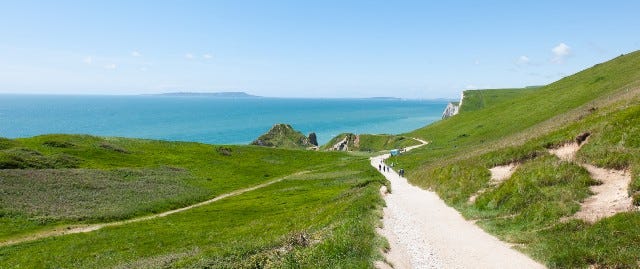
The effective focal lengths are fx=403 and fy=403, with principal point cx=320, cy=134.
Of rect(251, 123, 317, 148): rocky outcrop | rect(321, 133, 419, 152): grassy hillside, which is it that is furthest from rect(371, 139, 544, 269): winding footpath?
rect(251, 123, 317, 148): rocky outcrop

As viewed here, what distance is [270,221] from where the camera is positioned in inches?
1591

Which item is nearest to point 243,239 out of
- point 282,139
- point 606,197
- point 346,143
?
point 606,197

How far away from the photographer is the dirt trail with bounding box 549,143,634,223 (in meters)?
21.9

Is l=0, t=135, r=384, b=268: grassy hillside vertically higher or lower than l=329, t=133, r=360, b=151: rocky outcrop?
higher

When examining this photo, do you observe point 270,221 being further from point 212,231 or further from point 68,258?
point 68,258

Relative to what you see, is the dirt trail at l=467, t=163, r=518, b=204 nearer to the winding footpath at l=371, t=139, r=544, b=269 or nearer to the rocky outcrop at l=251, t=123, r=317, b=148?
the winding footpath at l=371, t=139, r=544, b=269

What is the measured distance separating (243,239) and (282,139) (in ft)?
412

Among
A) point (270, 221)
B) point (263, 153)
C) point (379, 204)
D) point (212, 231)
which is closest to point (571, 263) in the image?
point (379, 204)

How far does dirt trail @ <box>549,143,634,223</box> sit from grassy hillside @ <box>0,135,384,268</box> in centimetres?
1223

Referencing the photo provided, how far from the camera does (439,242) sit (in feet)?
77.6

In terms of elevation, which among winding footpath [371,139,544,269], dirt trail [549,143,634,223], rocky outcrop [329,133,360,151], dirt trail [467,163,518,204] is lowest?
rocky outcrop [329,133,360,151]

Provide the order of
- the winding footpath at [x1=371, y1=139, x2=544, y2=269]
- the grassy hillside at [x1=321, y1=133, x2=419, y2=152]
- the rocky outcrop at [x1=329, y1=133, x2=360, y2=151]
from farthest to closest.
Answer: the rocky outcrop at [x1=329, y1=133, x2=360, y2=151], the grassy hillside at [x1=321, y1=133, x2=419, y2=152], the winding footpath at [x1=371, y1=139, x2=544, y2=269]

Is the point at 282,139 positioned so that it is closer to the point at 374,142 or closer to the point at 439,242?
the point at 374,142

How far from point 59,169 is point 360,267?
70148 mm
